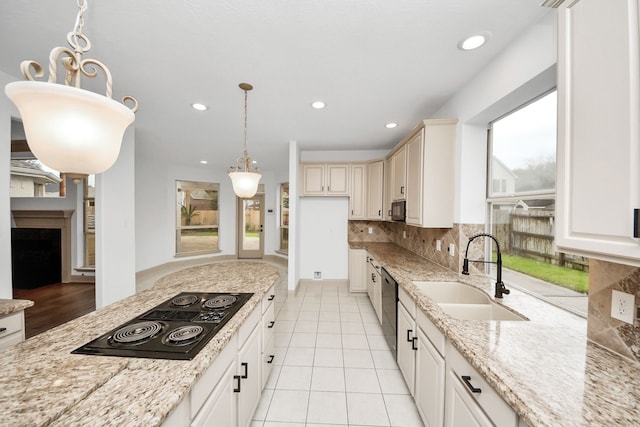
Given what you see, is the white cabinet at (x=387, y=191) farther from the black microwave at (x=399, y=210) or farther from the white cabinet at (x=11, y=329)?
the white cabinet at (x=11, y=329)

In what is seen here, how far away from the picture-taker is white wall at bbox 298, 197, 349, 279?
464 cm

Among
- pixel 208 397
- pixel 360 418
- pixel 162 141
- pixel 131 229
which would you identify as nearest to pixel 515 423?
pixel 208 397

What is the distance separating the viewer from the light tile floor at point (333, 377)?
5.59 feet

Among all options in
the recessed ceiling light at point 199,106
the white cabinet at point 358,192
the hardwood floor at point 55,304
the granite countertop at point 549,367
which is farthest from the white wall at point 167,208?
the granite countertop at point 549,367

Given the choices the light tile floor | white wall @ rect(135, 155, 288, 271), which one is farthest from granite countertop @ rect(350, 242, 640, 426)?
white wall @ rect(135, 155, 288, 271)

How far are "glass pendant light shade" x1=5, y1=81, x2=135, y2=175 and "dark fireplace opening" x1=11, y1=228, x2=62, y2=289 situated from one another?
5652 millimetres

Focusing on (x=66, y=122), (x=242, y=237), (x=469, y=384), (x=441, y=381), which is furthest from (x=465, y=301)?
(x=242, y=237)

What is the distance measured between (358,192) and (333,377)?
2920 mm

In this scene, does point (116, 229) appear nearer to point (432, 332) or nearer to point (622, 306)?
point (432, 332)

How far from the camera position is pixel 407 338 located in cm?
185

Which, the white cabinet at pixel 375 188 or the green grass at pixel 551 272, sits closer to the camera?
the green grass at pixel 551 272

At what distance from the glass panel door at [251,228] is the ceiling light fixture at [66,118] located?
6096 mm

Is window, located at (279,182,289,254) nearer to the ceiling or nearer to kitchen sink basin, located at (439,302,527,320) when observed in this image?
the ceiling

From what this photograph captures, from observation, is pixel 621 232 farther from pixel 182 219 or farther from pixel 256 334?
pixel 182 219
